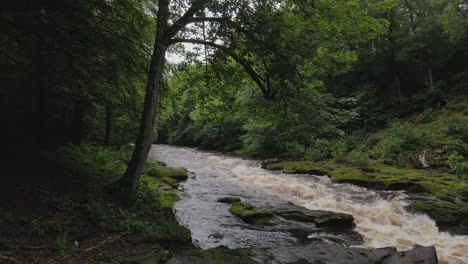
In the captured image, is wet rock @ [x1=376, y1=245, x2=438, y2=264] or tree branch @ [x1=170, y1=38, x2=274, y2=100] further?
tree branch @ [x1=170, y1=38, x2=274, y2=100]

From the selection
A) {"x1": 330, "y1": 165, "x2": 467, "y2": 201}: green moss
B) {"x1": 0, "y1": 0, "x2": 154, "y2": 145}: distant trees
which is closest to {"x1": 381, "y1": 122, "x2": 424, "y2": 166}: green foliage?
{"x1": 330, "y1": 165, "x2": 467, "y2": 201}: green moss

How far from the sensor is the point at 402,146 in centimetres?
2056

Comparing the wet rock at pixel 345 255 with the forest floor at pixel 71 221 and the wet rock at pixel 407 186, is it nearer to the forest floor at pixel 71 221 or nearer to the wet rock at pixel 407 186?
the forest floor at pixel 71 221

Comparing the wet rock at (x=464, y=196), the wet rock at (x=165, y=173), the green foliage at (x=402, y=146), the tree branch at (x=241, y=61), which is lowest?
the wet rock at (x=165, y=173)

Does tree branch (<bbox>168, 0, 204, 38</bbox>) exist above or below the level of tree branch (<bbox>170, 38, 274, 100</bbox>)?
above

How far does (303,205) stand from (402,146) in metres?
11.4

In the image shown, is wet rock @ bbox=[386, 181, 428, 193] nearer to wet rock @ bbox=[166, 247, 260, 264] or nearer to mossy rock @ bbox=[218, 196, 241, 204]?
mossy rock @ bbox=[218, 196, 241, 204]

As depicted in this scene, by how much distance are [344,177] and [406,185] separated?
277 cm

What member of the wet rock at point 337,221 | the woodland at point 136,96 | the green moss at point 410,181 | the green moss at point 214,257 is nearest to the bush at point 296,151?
the green moss at point 410,181

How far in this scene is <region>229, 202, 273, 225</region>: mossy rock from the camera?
1014cm

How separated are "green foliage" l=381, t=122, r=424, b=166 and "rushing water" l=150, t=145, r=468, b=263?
5530 millimetres

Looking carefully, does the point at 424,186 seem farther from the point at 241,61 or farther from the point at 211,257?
the point at 211,257

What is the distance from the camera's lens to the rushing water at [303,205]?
27.9 feet

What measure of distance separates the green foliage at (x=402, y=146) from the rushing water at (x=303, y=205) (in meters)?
5.53
